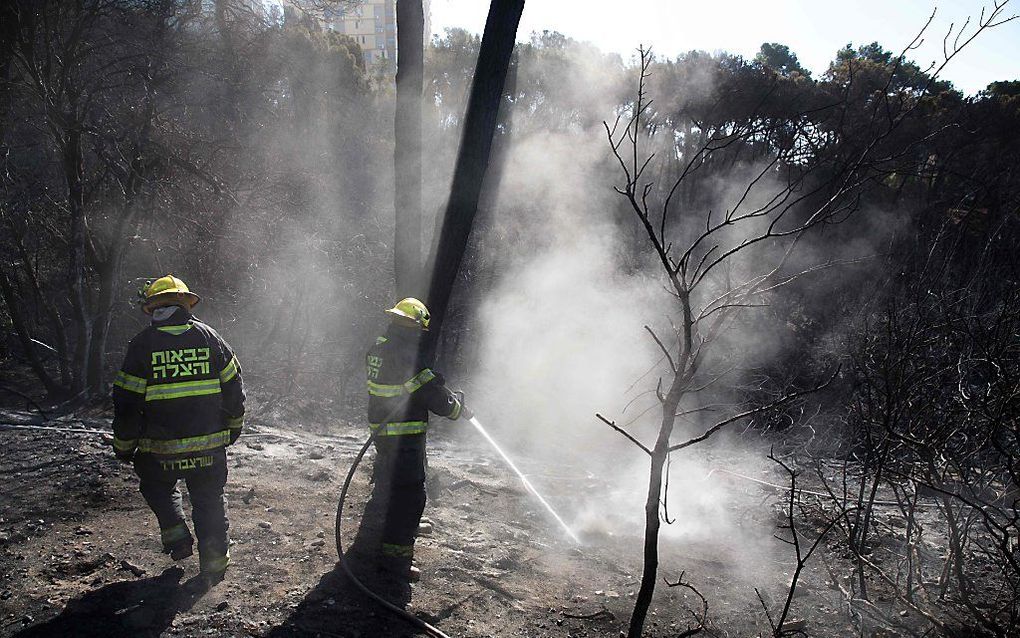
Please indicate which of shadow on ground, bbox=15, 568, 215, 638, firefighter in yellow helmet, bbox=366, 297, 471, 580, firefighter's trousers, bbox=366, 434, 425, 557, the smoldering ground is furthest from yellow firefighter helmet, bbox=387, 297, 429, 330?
the smoldering ground

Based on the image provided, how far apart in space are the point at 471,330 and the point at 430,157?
731 centimetres

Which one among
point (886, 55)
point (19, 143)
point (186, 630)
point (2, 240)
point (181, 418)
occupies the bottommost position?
point (186, 630)

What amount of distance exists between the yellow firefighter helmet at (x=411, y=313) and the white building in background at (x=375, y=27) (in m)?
3.20

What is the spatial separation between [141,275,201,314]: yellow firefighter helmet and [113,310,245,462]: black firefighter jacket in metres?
0.08

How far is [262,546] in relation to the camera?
400 centimetres

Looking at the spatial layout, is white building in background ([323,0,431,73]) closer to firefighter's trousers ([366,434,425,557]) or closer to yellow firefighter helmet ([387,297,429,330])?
yellow firefighter helmet ([387,297,429,330])

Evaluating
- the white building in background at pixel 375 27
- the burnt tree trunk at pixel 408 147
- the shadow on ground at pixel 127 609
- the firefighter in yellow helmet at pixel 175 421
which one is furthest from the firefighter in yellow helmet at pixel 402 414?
the white building in background at pixel 375 27

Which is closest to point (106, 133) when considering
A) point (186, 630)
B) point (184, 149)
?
point (184, 149)

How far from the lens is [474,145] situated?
536cm

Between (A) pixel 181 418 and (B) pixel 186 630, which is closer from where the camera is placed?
(B) pixel 186 630

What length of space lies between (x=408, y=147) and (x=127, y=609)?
4.21m

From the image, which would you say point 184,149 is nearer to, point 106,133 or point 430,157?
point 106,133

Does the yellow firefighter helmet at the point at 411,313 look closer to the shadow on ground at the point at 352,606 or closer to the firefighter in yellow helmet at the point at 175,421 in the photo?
the firefighter in yellow helmet at the point at 175,421

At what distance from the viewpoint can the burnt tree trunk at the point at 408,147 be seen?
5.80 meters
